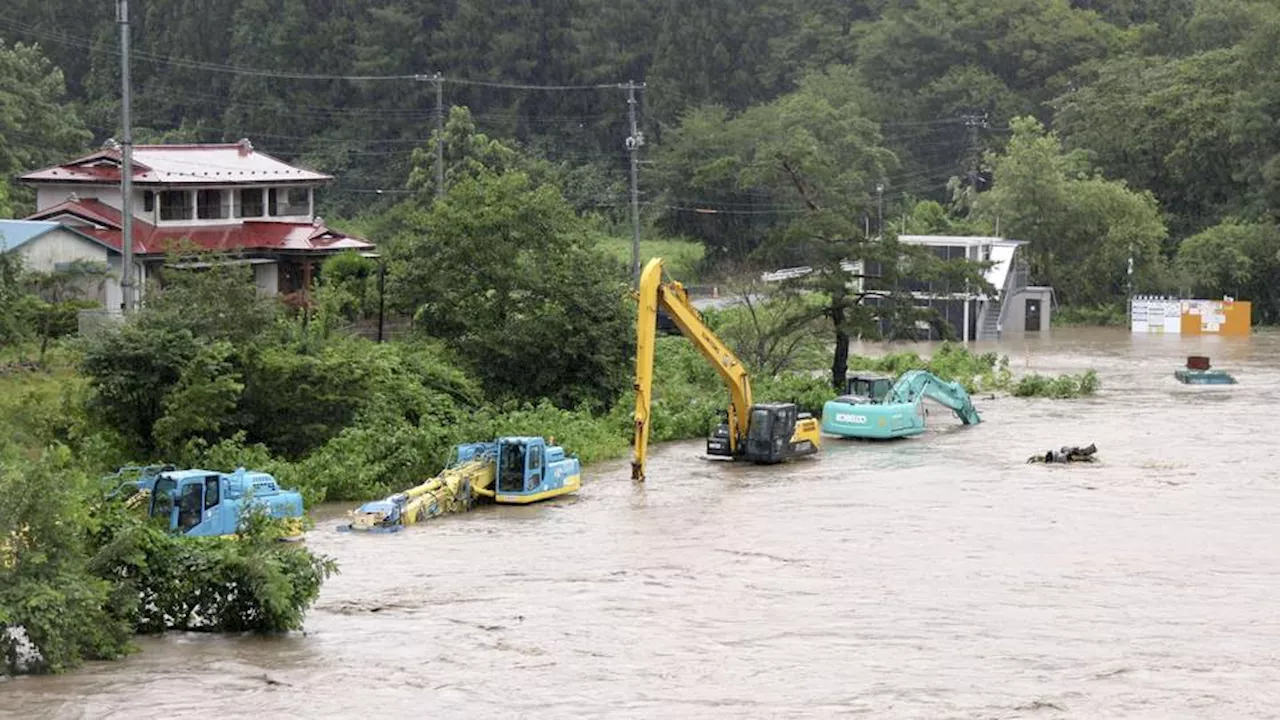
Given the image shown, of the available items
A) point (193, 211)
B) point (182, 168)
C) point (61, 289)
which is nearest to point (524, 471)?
point (61, 289)

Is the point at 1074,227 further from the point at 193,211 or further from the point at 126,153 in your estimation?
the point at 126,153

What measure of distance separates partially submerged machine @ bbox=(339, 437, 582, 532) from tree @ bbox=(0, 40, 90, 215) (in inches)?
1679

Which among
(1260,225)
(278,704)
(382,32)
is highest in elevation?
(382,32)

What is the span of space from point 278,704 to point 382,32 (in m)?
85.2

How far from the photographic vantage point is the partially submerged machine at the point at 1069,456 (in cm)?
4175

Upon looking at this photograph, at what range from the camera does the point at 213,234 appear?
56.8m

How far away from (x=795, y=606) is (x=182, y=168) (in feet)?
114

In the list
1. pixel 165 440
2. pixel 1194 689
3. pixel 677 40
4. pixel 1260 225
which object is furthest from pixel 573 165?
pixel 1194 689

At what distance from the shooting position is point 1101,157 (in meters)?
94.6

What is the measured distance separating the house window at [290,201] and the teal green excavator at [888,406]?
1978cm

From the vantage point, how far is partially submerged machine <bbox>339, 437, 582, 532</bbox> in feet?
113

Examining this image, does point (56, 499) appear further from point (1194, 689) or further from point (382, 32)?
point (382, 32)

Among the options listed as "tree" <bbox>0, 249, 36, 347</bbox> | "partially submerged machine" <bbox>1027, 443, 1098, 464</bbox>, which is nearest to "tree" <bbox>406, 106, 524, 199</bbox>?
A: "tree" <bbox>0, 249, 36, 347</bbox>

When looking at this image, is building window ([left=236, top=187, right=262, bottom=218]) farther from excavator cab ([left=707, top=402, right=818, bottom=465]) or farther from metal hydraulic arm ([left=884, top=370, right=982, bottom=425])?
excavator cab ([left=707, top=402, right=818, bottom=465])
